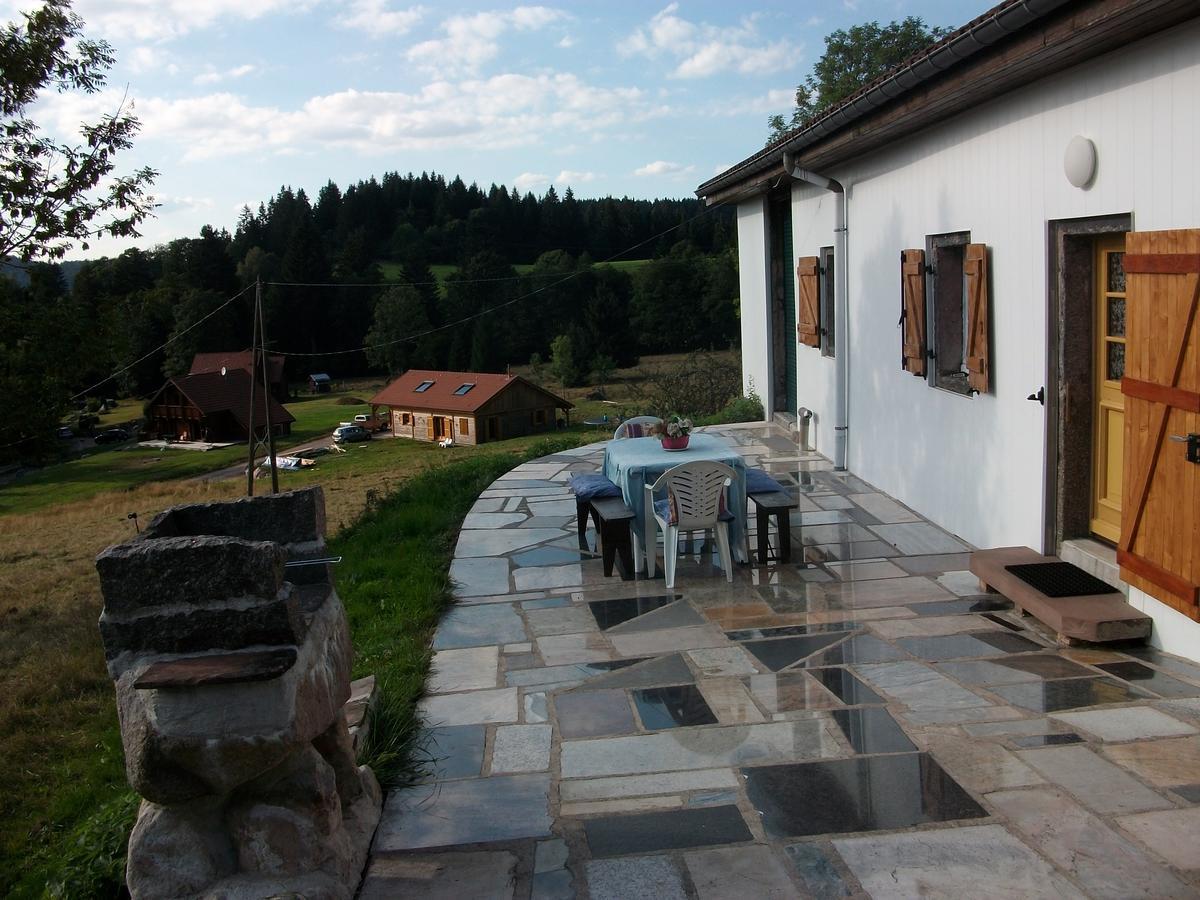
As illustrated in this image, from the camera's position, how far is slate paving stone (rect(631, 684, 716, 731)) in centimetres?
428

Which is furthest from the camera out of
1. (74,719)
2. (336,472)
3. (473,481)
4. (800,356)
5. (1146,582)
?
(336,472)

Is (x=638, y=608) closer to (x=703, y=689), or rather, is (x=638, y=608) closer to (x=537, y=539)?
(x=703, y=689)

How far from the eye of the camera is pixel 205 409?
46.2 m

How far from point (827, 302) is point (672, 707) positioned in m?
7.08

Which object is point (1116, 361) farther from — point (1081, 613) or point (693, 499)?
point (693, 499)

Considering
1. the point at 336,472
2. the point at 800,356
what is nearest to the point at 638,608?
the point at 800,356

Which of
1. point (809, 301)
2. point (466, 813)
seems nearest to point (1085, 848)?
point (466, 813)

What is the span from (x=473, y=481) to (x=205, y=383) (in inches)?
1562

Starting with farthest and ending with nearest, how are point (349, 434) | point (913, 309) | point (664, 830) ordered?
point (349, 434), point (913, 309), point (664, 830)

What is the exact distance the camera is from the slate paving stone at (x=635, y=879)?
9.55ft

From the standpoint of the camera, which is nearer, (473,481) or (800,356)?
(473,481)

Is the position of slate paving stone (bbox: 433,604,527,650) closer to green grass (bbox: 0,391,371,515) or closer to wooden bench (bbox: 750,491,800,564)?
wooden bench (bbox: 750,491,800,564)

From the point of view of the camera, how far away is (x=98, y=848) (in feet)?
10.7

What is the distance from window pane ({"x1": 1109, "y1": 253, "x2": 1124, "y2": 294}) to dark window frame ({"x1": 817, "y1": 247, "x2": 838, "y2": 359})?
5.07 meters
